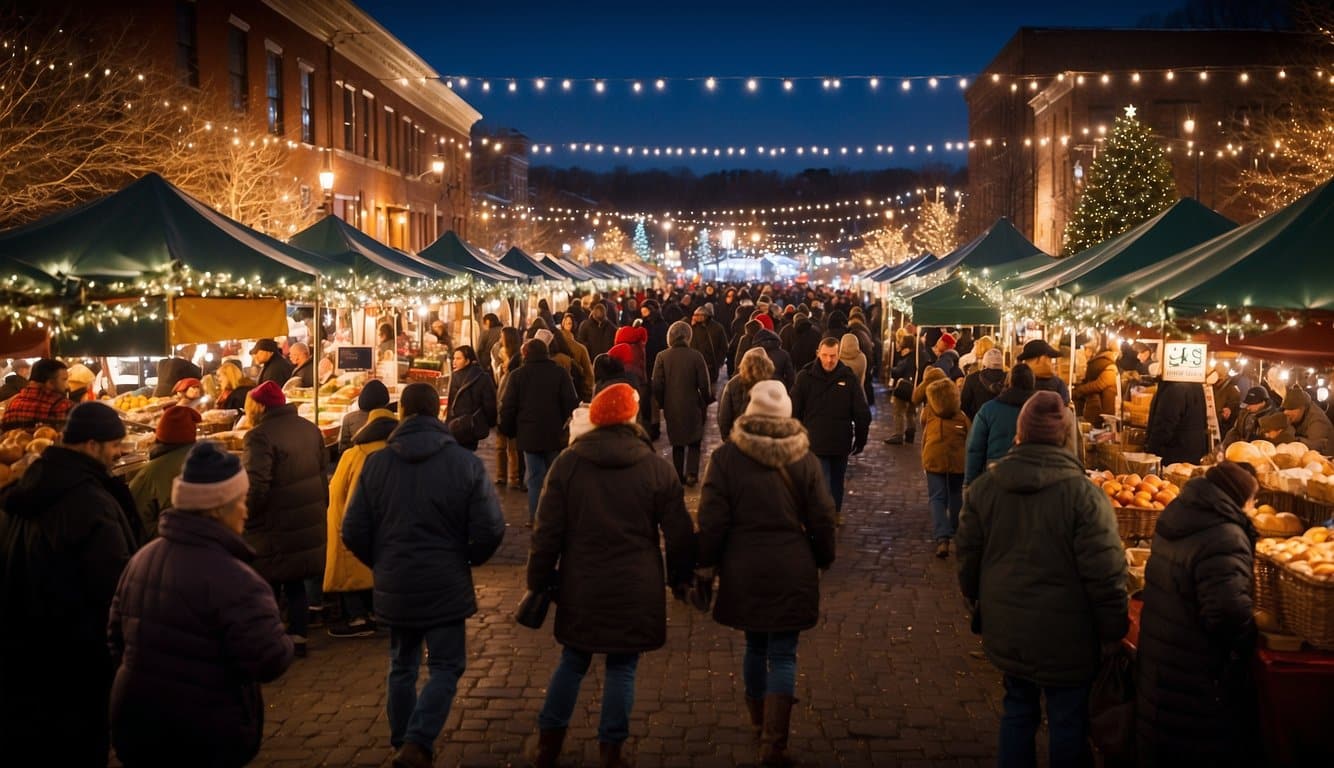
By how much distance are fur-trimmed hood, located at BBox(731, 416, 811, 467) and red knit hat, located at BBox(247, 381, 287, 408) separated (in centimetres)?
302

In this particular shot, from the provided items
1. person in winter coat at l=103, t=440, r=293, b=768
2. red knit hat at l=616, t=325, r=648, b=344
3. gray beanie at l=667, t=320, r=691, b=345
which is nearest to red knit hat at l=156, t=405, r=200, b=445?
person in winter coat at l=103, t=440, r=293, b=768

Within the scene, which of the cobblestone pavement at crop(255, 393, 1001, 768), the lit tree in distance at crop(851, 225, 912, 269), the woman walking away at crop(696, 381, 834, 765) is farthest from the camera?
the lit tree in distance at crop(851, 225, 912, 269)

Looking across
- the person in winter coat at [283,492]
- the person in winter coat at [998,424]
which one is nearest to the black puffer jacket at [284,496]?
the person in winter coat at [283,492]

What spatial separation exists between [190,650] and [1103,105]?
48.9 m

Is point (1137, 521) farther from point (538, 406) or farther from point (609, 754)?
point (538, 406)

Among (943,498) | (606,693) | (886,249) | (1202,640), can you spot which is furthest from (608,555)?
(886,249)

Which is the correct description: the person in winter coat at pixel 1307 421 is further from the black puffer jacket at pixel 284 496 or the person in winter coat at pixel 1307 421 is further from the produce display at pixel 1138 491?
the black puffer jacket at pixel 284 496

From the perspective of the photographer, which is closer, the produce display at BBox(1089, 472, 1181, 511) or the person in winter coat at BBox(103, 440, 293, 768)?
the person in winter coat at BBox(103, 440, 293, 768)

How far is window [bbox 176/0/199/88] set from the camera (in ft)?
76.0

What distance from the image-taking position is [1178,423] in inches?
375

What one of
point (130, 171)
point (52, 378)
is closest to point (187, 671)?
point (52, 378)

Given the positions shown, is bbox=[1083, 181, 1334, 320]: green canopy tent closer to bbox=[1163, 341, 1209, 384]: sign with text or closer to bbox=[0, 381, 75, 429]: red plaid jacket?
bbox=[1163, 341, 1209, 384]: sign with text

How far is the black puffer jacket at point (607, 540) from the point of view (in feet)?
17.3

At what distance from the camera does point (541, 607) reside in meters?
5.43
